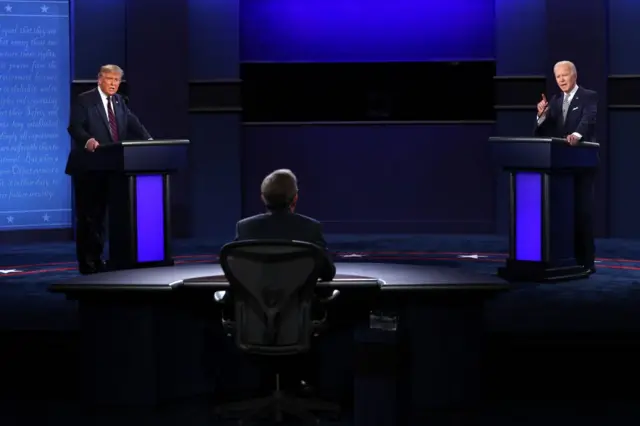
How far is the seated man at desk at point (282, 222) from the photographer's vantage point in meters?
4.27

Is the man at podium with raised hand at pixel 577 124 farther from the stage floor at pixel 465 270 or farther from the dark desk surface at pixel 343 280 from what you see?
the dark desk surface at pixel 343 280

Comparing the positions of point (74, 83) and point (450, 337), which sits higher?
point (74, 83)

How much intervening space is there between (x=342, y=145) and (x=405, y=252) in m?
1.94

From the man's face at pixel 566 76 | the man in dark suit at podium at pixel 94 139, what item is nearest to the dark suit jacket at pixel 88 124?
the man in dark suit at podium at pixel 94 139

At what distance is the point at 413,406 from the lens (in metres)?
4.55

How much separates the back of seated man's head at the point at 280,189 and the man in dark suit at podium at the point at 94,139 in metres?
3.12

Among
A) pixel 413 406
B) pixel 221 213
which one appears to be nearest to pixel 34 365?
pixel 413 406

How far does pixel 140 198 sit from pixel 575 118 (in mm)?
2923

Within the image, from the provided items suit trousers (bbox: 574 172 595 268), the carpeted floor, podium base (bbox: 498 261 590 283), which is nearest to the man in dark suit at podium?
A: the carpeted floor

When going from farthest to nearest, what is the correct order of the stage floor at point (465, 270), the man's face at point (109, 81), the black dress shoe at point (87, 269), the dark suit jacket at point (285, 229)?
1. the black dress shoe at point (87, 269)
2. the man's face at point (109, 81)
3. the stage floor at point (465, 270)
4. the dark suit jacket at point (285, 229)

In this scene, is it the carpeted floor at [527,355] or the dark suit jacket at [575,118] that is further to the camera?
the dark suit jacket at [575,118]

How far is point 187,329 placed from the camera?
4.83 m

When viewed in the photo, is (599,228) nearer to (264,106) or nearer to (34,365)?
(264,106)

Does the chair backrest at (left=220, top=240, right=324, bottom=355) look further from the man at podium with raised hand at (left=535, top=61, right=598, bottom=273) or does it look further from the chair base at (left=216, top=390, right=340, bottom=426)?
the man at podium with raised hand at (left=535, top=61, right=598, bottom=273)
